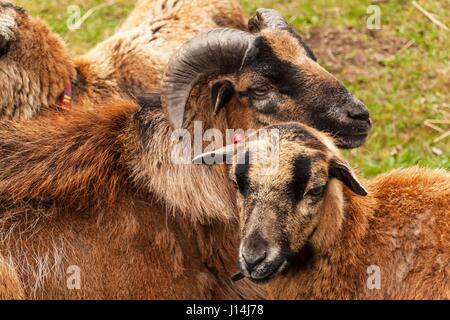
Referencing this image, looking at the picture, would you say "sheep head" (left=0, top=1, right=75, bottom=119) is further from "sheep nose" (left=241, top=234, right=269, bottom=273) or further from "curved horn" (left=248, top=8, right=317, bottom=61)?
"sheep nose" (left=241, top=234, right=269, bottom=273)

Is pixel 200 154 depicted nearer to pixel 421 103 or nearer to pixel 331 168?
pixel 331 168

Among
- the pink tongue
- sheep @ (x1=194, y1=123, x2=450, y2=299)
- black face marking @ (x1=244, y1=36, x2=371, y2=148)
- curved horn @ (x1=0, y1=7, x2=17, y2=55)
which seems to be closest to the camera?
sheep @ (x1=194, y1=123, x2=450, y2=299)

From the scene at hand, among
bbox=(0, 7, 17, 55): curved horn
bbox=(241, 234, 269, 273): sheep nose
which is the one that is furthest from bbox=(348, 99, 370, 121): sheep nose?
bbox=(0, 7, 17, 55): curved horn

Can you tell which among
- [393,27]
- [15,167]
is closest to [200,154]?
[15,167]

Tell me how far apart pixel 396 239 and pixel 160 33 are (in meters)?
5.17

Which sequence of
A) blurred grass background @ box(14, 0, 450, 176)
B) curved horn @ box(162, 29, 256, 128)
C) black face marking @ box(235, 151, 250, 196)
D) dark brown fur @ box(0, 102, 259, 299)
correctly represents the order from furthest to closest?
blurred grass background @ box(14, 0, 450, 176), curved horn @ box(162, 29, 256, 128), dark brown fur @ box(0, 102, 259, 299), black face marking @ box(235, 151, 250, 196)

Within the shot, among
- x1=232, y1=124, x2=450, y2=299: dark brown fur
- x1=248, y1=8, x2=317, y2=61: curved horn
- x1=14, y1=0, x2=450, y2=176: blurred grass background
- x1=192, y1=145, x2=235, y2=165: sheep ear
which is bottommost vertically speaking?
x1=14, y1=0, x2=450, y2=176: blurred grass background

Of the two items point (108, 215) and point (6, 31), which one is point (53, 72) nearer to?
point (6, 31)

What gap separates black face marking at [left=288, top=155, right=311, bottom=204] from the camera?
20.6ft

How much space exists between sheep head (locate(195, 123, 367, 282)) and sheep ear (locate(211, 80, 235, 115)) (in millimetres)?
1042

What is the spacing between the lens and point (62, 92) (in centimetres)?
959

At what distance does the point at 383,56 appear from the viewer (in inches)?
488

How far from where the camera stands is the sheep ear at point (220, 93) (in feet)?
24.9

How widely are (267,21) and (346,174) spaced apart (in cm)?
246
